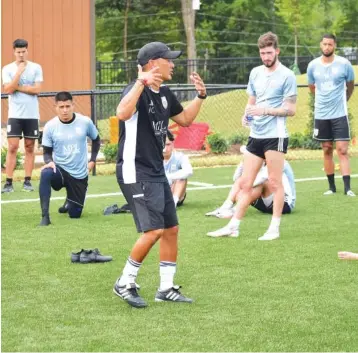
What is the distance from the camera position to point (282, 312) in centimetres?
729

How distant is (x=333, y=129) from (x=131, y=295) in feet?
21.3

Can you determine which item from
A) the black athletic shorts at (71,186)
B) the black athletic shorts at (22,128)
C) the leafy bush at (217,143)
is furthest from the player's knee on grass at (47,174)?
the leafy bush at (217,143)

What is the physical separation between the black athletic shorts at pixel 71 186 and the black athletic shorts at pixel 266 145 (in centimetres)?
244

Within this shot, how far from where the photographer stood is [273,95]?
1027 centimetres

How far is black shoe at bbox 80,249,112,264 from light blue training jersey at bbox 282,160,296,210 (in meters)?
3.05

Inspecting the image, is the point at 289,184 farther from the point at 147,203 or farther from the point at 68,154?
the point at 147,203

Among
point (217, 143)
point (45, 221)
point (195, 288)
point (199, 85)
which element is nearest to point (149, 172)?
point (199, 85)

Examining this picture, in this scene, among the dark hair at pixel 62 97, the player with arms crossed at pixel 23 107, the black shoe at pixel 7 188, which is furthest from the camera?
the player with arms crossed at pixel 23 107

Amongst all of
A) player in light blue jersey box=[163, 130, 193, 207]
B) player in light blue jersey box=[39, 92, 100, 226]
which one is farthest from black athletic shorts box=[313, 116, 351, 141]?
player in light blue jersey box=[39, 92, 100, 226]

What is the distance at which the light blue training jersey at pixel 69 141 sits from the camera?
38.5 feet

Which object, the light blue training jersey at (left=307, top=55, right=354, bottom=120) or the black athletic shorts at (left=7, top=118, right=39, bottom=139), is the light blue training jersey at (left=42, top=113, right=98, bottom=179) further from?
the light blue training jersey at (left=307, top=55, right=354, bottom=120)

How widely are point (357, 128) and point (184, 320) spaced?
55.8ft

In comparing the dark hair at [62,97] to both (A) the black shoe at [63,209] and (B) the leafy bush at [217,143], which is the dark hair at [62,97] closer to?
(A) the black shoe at [63,209]

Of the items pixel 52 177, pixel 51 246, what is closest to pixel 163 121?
pixel 51 246
